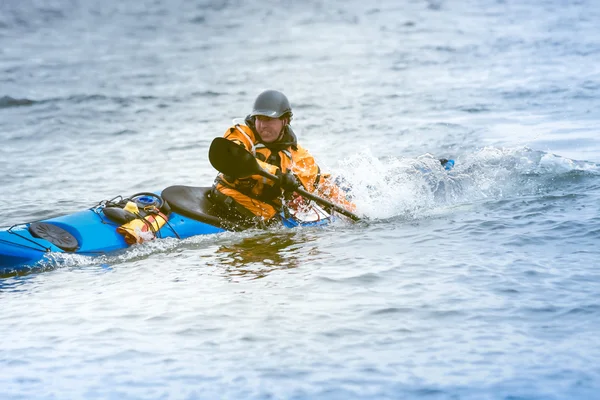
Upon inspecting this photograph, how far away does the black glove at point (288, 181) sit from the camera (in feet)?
21.7

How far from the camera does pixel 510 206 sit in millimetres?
7645

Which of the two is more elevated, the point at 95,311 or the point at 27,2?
the point at 27,2

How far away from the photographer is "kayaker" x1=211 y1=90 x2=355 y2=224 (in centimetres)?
677

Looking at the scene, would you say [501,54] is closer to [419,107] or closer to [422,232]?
[419,107]

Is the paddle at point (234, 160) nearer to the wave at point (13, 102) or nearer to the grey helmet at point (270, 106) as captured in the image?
the grey helmet at point (270, 106)

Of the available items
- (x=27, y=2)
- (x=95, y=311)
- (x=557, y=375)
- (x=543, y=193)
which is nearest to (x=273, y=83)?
(x=543, y=193)

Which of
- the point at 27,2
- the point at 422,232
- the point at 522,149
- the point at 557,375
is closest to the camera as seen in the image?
the point at 557,375

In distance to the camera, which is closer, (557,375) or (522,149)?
(557,375)

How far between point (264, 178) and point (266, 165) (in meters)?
0.20

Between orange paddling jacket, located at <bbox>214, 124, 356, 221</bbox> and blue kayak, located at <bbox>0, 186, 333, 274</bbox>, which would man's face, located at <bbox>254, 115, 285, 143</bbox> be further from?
blue kayak, located at <bbox>0, 186, 333, 274</bbox>

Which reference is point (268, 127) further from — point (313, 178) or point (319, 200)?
point (319, 200)

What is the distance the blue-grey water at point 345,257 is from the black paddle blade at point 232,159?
653mm

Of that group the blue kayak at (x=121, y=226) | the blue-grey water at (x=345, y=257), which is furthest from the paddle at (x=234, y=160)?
the blue-grey water at (x=345, y=257)

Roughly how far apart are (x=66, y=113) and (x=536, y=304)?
1270 centimetres
